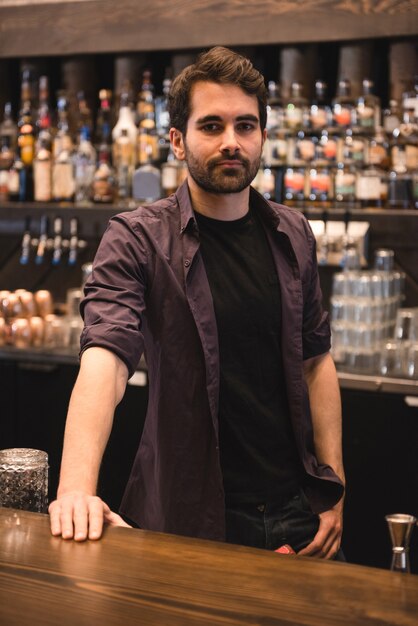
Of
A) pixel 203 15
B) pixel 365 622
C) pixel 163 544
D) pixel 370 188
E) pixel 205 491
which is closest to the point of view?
pixel 365 622

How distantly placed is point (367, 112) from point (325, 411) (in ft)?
5.88

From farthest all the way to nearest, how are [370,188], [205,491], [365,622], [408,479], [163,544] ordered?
[370,188] < [408,479] < [205,491] < [163,544] < [365,622]

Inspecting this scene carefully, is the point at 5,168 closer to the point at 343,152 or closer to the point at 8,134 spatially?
the point at 8,134

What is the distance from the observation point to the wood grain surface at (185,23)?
354 centimetres

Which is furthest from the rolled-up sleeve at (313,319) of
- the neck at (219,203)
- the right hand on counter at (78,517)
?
the right hand on counter at (78,517)

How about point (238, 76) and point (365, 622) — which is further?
point (238, 76)

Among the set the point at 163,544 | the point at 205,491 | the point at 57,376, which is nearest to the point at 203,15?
the point at 57,376

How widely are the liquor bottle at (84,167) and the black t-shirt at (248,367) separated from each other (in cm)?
219

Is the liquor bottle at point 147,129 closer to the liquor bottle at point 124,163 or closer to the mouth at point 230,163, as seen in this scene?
the liquor bottle at point 124,163

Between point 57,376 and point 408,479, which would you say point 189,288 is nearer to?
point 408,479

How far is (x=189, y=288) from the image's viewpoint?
1.83 metres

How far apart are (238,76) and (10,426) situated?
2.33 meters

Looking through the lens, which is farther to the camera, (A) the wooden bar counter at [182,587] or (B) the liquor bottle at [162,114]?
(B) the liquor bottle at [162,114]

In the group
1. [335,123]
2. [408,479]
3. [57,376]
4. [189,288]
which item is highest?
[335,123]
